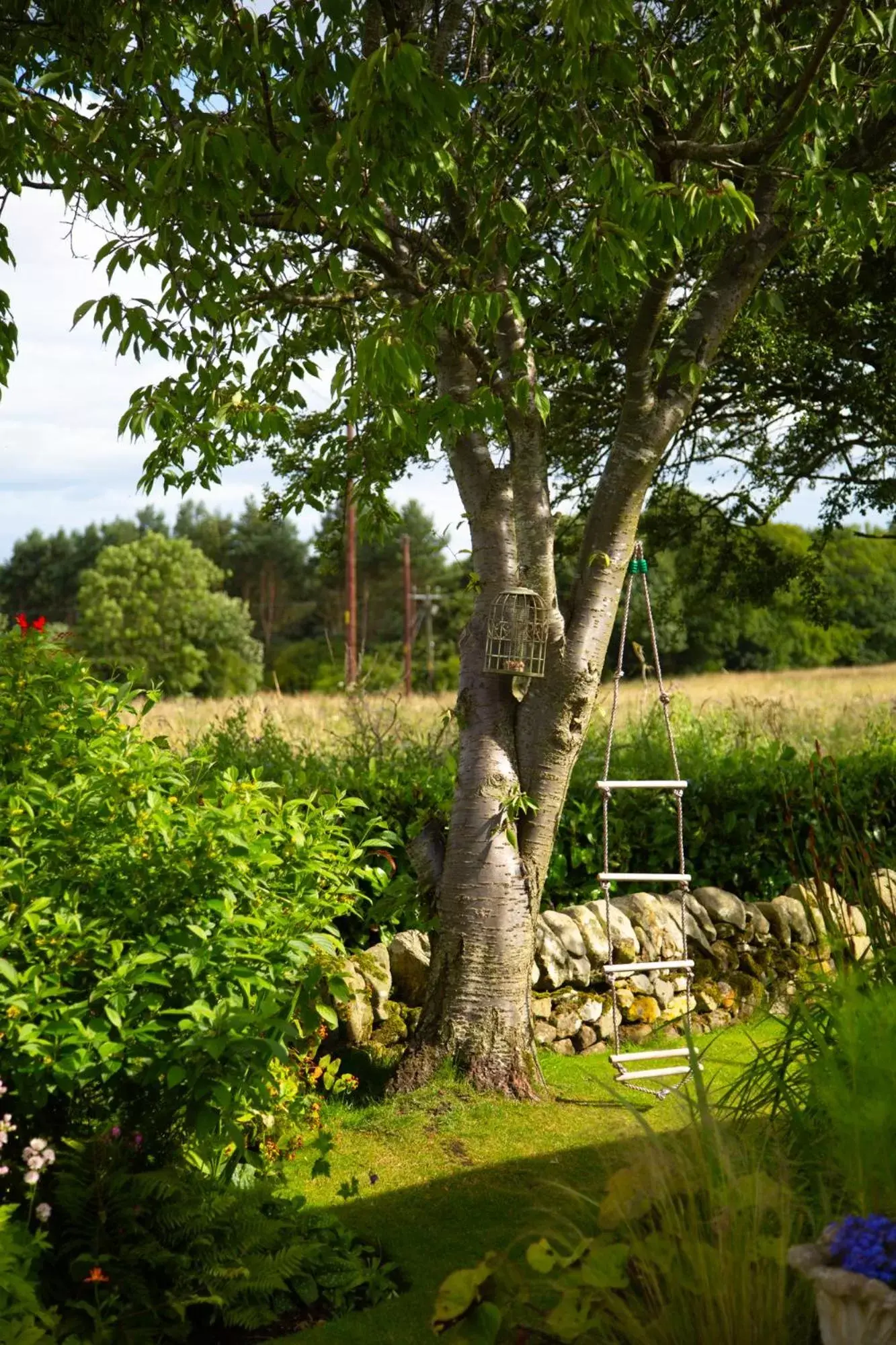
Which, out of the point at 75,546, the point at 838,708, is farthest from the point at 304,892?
the point at 75,546

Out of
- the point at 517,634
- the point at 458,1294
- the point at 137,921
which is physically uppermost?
the point at 517,634

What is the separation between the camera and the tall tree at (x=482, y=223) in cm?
460

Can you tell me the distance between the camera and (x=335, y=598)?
53719mm

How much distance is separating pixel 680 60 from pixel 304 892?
4938mm

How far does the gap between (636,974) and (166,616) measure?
40915mm

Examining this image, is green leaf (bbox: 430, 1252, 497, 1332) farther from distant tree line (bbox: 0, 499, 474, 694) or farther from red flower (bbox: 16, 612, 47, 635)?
distant tree line (bbox: 0, 499, 474, 694)

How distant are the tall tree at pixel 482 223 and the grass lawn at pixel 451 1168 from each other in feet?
1.01

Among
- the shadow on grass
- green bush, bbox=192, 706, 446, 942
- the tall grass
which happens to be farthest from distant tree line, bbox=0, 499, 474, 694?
the tall grass

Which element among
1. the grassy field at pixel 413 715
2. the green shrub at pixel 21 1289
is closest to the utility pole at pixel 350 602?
the grassy field at pixel 413 715

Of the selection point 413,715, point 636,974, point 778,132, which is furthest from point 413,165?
point 413,715

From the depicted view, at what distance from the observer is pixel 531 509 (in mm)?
5898

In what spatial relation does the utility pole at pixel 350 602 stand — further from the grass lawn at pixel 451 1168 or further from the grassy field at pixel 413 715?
the grass lawn at pixel 451 1168

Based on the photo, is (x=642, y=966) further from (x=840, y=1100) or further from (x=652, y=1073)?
(x=840, y=1100)

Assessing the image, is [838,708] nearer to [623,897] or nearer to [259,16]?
[623,897]
